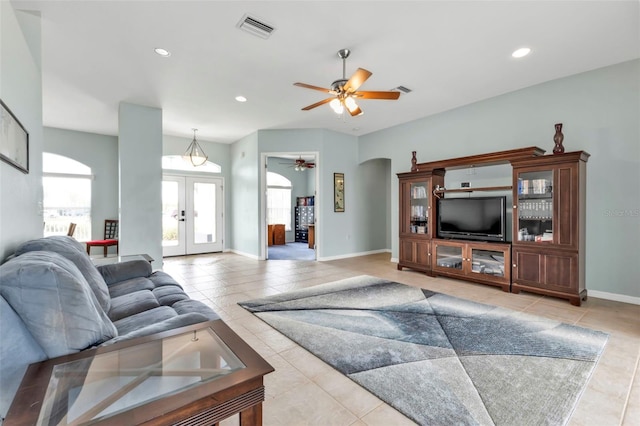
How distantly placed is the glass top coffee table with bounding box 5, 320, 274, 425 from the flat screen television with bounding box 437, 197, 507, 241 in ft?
14.3

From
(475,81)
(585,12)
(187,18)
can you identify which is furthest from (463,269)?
(187,18)

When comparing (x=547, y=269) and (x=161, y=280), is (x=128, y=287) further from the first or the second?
(x=547, y=269)

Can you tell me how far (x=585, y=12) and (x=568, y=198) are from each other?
2.02 metres

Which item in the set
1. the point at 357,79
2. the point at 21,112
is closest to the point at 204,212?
the point at 21,112

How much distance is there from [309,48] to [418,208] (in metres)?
3.37

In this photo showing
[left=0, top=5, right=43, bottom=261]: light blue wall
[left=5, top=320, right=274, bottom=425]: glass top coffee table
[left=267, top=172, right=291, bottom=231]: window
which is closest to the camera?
[left=5, top=320, right=274, bottom=425]: glass top coffee table

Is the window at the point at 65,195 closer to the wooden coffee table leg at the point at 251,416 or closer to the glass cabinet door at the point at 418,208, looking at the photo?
the glass cabinet door at the point at 418,208

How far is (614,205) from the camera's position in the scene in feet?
12.2

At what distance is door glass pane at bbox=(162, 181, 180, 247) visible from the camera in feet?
23.9

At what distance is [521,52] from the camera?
3.43 metres

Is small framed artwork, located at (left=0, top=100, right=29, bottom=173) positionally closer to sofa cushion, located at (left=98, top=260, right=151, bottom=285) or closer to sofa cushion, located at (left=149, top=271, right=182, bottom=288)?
sofa cushion, located at (left=98, top=260, right=151, bottom=285)

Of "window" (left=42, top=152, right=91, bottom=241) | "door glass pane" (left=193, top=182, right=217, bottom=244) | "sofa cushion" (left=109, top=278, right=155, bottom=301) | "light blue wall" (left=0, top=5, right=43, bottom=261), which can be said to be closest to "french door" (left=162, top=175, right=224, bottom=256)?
"door glass pane" (left=193, top=182, right=217, bottom=244)

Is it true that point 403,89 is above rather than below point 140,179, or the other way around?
above

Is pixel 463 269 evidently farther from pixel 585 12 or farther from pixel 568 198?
pixel 585 12
